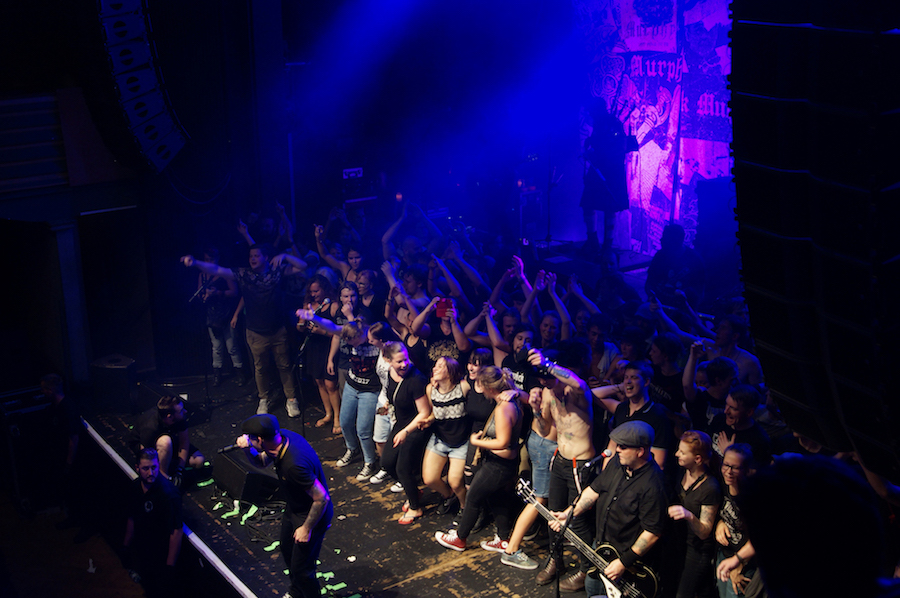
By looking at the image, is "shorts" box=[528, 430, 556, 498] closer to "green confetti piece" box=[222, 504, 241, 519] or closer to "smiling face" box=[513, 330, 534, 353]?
"smiling face" box=[513, 330, 534, 353]

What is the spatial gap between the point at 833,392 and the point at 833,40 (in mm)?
1137

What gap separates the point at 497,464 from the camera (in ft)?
19.3

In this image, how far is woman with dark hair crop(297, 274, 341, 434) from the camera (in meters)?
7.97

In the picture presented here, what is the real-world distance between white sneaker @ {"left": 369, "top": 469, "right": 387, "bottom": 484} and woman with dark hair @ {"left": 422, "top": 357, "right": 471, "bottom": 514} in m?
0.86

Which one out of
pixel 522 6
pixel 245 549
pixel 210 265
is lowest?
pixel 245 549

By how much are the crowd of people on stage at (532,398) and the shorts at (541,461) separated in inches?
0.4

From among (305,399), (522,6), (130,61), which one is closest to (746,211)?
(305,399)

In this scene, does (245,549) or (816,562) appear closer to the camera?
(816,562)

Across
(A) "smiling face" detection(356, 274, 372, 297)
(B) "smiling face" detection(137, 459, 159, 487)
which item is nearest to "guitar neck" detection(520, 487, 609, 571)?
(B) "smiling face" detection(137, 459, 159, 487)

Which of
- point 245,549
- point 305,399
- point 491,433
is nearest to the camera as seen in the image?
point 491,433

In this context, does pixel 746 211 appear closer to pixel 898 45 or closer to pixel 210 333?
pixel 898 45

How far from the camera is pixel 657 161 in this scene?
1295 cm

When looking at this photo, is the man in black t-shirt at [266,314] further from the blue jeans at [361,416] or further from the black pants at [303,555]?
the black pants at [303,555]

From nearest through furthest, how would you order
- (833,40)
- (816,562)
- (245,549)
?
(816,562), (833,40), (245,549)
